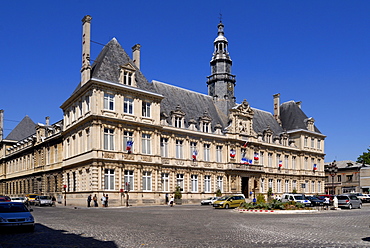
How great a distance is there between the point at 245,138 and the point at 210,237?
47271 mm

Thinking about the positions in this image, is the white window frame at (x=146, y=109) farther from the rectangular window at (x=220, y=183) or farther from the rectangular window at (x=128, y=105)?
the rectangular window at (x=220, y=183)

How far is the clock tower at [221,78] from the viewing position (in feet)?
212

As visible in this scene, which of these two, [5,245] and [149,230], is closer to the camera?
[5,245]

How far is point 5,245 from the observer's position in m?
14.2

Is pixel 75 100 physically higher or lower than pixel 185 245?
higher

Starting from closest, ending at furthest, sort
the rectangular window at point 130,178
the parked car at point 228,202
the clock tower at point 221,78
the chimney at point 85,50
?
1. the parked car at point 228,202
2. the rectangular window at point 130,178
3. the chimney at point 85,50
4. the clock tower at point 221,78

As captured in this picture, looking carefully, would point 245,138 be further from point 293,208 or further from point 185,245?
point 185,245

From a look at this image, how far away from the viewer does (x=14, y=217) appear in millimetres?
17531

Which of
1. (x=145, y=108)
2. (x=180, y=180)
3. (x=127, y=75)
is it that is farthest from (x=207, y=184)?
(x=127, y=75)

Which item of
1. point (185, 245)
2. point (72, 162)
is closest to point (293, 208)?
point (185, 245)

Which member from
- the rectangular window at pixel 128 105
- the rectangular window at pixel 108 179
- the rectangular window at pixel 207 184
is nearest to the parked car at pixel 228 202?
the rectangular window at pixel 108 179

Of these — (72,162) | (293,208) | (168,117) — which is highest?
(168,117)

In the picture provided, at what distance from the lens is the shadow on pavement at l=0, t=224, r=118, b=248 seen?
14250 mm

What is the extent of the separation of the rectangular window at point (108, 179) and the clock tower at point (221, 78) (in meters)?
24.2
